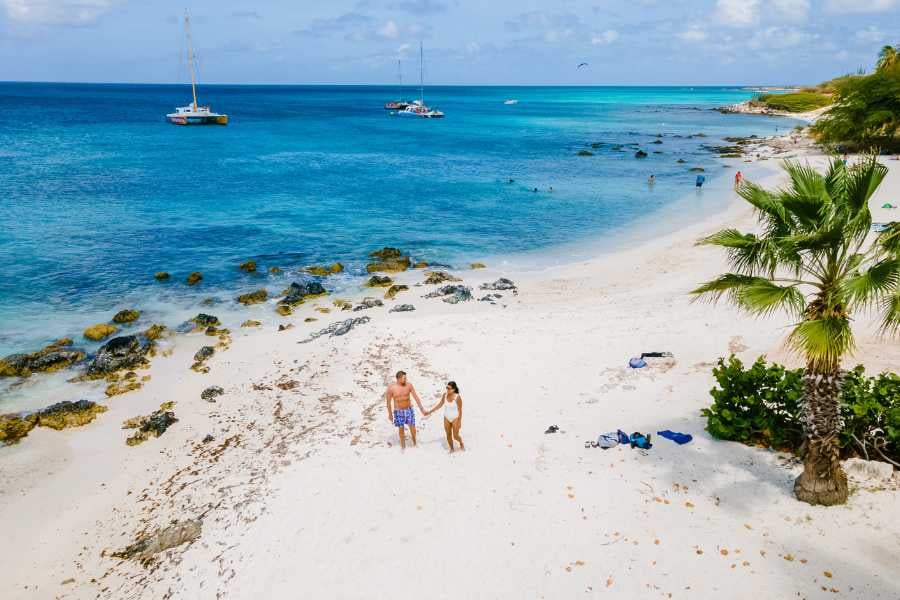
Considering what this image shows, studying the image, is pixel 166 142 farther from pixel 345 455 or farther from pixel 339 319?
pixel 345 455

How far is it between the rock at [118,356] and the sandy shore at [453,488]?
80cm

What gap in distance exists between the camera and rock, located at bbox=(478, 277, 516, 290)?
2472cm

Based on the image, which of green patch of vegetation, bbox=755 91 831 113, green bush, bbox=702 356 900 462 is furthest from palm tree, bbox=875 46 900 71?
green bush, bbox=702 356 900 462

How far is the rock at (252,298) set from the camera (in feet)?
79.4

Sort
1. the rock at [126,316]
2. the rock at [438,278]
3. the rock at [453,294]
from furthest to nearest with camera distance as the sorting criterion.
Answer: the rock at [438,278]
the rock at [453,294]
the rock at [126,316]

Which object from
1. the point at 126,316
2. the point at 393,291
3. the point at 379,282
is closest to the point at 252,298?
the point at 126,316

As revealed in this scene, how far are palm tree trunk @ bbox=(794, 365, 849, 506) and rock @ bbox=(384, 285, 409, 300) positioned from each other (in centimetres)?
1754

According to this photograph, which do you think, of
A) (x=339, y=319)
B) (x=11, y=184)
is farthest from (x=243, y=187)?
(x=339, y=319)

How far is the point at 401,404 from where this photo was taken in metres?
11.8

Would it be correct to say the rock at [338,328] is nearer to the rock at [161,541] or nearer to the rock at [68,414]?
the rock at [68,414]

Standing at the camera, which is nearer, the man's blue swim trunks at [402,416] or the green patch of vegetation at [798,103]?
the man's blue swim trunks at [402,416]

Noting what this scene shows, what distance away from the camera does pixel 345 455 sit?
12.3 meters

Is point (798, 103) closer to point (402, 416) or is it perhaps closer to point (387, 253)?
point (387, 253)

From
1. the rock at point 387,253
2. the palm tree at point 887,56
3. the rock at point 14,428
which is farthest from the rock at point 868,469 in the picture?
the palm tree at point 887,56
